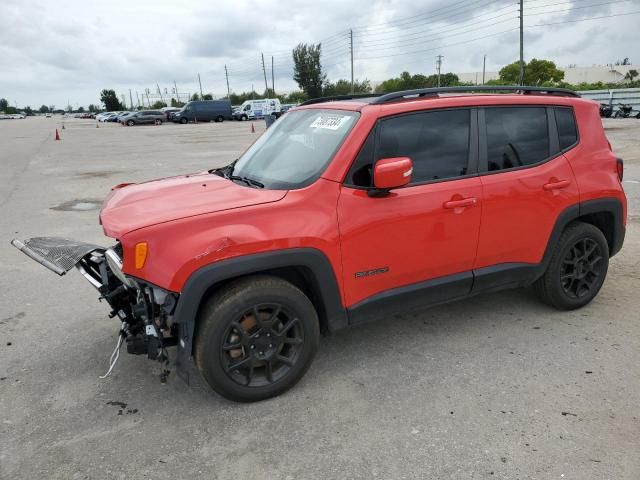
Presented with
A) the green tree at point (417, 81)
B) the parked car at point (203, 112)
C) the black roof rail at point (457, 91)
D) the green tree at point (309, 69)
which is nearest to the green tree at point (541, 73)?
the green tree at point (417, 81)

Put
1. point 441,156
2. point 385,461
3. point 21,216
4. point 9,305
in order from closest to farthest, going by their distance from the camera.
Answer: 1. point 385,461
2. point 441,156
3. point 9,305
4. point 21,216

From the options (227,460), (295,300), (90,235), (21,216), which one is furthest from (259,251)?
(21,216)

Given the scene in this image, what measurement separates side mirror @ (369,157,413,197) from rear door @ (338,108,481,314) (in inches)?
7.1

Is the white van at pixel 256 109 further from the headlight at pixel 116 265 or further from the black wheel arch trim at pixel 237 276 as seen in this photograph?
the black wheel arch trim at pixel 237 276

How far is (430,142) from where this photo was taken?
345 cm

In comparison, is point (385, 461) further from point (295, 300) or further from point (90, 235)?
point (90, 235)

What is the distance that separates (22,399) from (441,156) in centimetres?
313

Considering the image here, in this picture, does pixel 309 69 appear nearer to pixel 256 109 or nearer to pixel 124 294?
pixel 256 109

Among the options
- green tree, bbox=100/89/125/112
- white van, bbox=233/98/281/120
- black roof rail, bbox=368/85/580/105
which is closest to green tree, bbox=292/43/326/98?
white van, bbox=233/98/281/120

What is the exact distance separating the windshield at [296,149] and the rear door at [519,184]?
42.6 inches

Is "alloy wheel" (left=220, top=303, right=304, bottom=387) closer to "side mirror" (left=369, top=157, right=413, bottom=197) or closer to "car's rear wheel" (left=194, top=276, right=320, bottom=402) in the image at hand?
"car's rear wheel" (left=194, top=276, right=320, bottom=402)

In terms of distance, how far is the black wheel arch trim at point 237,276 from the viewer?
8.95ft

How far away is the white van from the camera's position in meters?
49.3

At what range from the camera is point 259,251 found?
2855 millimetres
